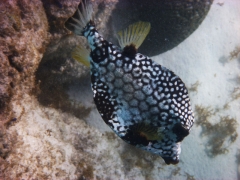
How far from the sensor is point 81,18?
8.15 feet

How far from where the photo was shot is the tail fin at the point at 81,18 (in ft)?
8.07

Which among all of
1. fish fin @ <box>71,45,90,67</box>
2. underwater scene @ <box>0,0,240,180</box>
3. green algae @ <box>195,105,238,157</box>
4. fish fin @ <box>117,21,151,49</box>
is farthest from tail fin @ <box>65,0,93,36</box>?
green algae @ <box>195,105,238,157</box>

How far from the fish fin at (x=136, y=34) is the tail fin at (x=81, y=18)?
1.79 ft

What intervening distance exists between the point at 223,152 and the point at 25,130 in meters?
4.76

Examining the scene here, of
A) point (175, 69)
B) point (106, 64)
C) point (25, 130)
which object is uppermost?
point (106, 64)

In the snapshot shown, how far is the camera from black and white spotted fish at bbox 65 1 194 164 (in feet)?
7.52

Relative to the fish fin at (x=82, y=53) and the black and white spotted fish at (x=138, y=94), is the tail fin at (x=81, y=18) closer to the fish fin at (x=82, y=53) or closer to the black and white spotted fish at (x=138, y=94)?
the black and white spotted fish at (x=138, y=94)

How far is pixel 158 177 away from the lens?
14.0 feet

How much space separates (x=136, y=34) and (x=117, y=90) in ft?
2.46

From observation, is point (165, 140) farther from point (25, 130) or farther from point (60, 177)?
point (25, 130)

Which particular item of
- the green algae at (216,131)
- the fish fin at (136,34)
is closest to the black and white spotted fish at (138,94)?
the fish fin at (136,34)

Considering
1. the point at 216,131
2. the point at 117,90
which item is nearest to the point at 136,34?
the point at 117,90

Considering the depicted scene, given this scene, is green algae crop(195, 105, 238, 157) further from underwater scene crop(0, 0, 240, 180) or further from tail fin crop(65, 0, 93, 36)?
tail fin crop(65, 0, 93, 36)

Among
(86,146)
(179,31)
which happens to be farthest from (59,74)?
(179,31)
